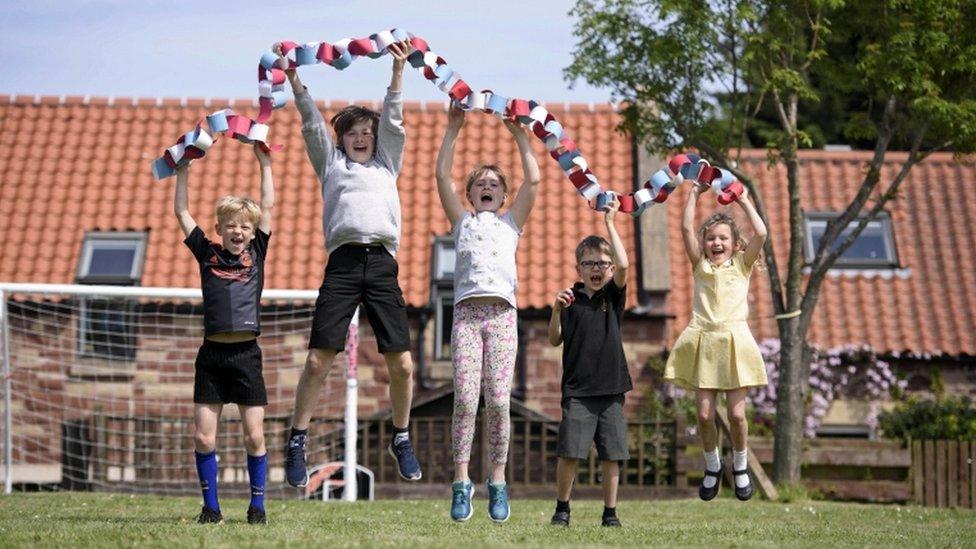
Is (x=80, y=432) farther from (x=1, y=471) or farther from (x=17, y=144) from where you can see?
(x=17, y=144)

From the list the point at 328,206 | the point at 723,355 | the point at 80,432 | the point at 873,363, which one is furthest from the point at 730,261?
the point at 873,363

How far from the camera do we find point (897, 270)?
23.0m

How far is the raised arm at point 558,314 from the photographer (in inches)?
376

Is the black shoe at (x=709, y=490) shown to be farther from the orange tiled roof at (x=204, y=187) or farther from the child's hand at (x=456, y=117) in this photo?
the orange tiled roof at (x=204, y=187)

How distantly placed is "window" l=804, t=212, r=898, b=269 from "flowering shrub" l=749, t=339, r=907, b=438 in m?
2.04

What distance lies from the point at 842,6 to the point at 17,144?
14.5 metres

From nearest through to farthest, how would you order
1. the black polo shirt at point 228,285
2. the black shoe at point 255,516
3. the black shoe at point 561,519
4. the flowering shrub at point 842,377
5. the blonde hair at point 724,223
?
the black polo shirt at point 228,285, the black shoe at point 255,516, the black shoe at point 561,519, the blonde hair at point 724,223, the flowering shrub at point 842,377

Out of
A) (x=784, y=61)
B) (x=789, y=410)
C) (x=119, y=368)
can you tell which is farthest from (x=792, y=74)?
(x=119, y=368)

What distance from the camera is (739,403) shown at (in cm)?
1008

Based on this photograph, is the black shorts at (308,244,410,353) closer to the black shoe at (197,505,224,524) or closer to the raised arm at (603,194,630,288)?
the black shoe at (197,505,224,524)


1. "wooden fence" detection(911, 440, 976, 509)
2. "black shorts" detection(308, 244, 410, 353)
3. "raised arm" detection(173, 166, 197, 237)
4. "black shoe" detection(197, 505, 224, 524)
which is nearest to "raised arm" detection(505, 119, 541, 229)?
"black shorts" detection(308, 244, 410, 353)

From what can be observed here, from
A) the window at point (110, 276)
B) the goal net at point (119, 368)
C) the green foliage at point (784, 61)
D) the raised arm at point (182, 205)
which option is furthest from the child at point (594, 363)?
the window at point (110, 276)

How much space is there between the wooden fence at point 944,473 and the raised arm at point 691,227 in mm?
7525

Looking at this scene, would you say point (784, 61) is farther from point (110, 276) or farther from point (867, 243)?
point (110, 276)
